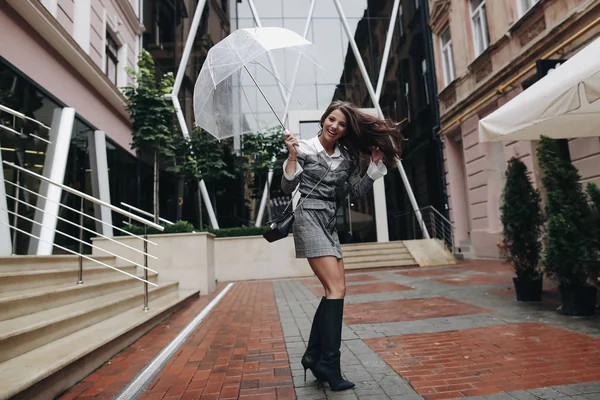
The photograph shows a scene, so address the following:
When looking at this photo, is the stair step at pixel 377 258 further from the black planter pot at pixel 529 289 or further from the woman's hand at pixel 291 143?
the woman's hand at pixel 291 143

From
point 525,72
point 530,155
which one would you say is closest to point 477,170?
point 530,155

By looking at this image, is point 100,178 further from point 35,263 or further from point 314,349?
point 314,349

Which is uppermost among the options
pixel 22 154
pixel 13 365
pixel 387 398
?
pixel 22 154

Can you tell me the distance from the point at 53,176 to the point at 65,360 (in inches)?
214

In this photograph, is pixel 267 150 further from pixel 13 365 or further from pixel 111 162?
pixel 13 365

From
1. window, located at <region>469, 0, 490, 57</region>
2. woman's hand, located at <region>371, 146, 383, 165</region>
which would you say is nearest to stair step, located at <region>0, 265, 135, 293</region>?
woman's hand, located at <region>371, 146, 383, 165</region>

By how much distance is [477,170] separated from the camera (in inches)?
500

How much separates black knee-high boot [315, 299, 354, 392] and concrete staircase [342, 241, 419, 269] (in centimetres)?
965

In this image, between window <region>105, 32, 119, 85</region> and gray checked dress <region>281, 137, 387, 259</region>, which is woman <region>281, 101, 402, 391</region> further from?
window <region>105, 32, 119, 85</region>

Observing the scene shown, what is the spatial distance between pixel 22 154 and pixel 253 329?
5.67 meters

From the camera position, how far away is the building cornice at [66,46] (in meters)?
7.44

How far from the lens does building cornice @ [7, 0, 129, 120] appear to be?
293 inches

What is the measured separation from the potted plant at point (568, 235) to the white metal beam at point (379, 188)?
1006 centimetres

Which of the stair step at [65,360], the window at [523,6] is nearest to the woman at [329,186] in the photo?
the stair step at [65,360]
